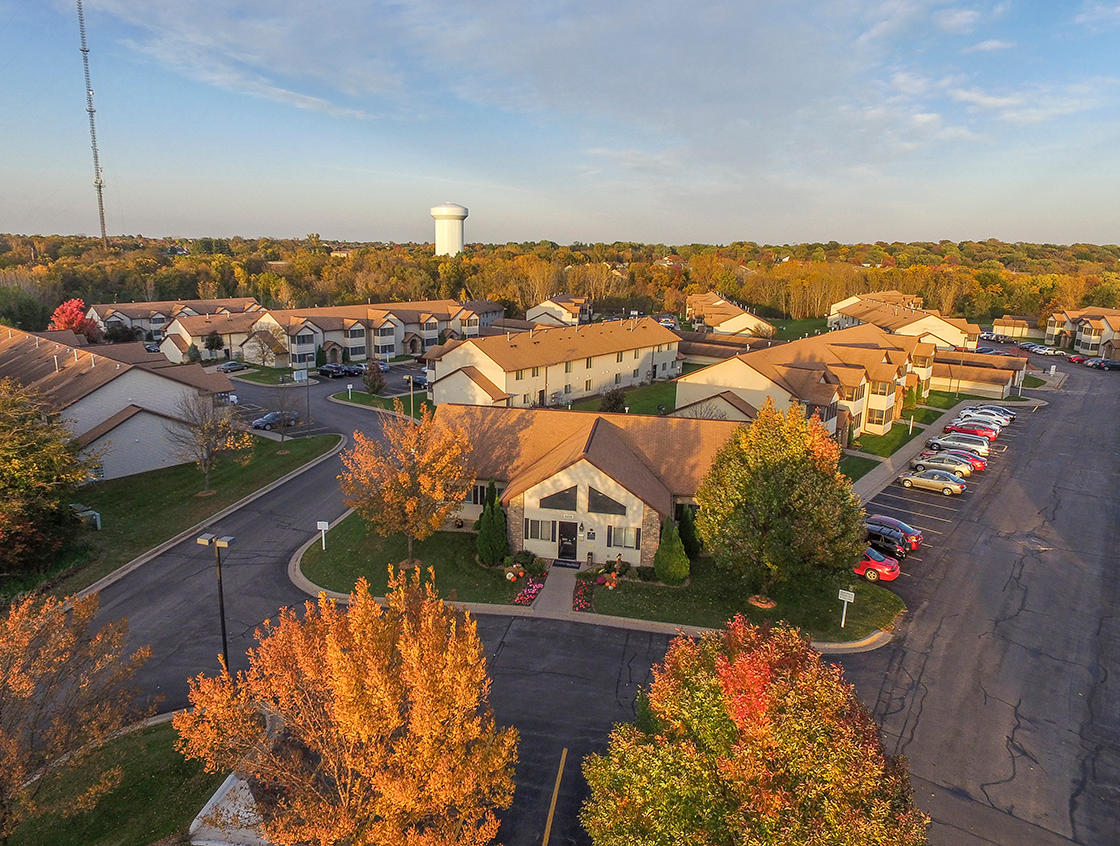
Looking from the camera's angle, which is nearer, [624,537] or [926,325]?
[624,537]

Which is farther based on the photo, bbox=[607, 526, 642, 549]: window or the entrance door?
the entrance door

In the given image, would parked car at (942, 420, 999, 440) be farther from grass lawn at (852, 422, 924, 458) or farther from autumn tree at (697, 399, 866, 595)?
autumn tree at (697, 399, 866, 595)

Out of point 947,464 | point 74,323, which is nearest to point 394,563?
point 947,464

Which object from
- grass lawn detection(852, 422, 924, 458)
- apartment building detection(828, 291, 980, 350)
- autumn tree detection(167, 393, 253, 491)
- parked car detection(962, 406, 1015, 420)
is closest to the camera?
autumn tree detection(167, 393, 253, 491)

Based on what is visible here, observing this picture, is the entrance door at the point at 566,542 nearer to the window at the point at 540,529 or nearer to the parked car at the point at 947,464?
the window at the point at 540,529

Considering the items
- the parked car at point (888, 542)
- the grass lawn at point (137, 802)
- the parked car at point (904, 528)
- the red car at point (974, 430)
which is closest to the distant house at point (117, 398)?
the grass lawn at point (137, 802)

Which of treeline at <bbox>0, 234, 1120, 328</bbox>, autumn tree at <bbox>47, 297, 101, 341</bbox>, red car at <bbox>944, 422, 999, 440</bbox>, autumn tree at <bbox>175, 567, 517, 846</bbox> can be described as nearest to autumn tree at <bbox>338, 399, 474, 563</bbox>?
autumn tree at <bbox>175, 567, 517, 846</bbox>

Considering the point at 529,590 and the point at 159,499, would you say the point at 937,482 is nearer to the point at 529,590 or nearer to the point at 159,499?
the point at 529,590
